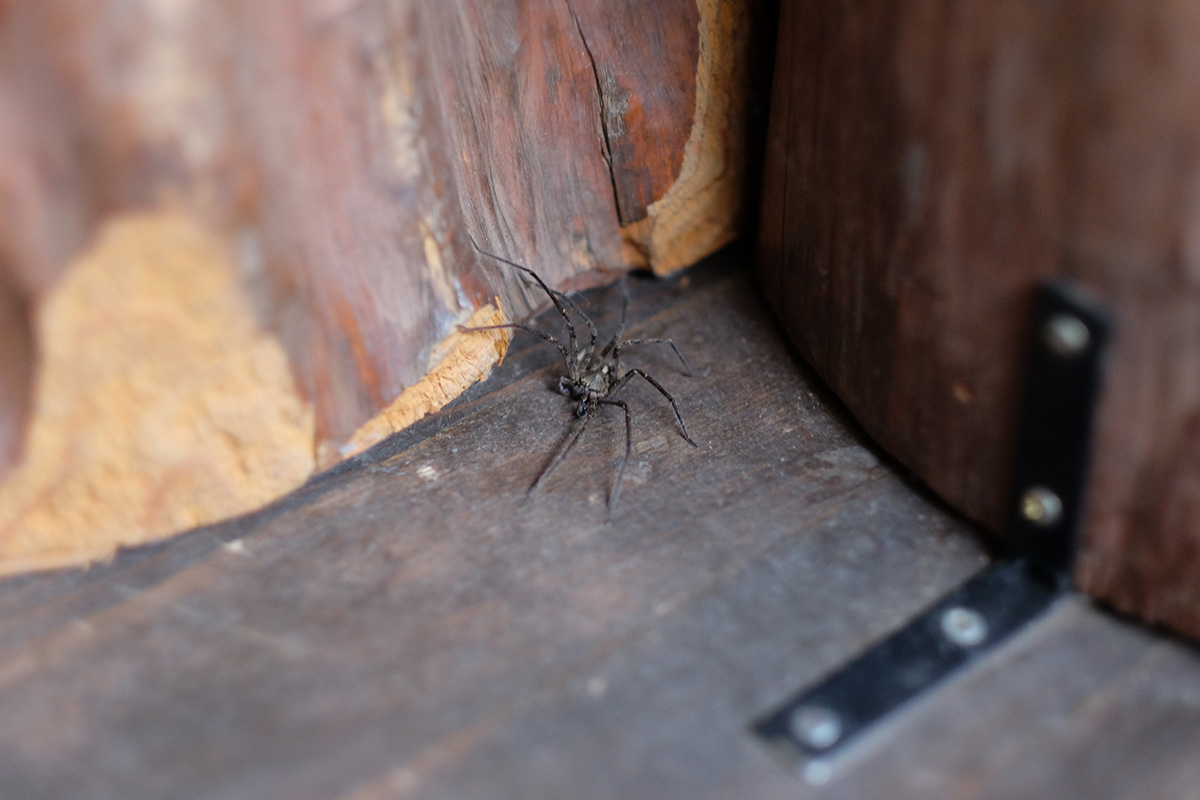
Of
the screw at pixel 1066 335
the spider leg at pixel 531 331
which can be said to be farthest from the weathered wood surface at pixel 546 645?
the screw at pixel 1066 335

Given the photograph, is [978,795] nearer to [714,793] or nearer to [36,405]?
[714,793]

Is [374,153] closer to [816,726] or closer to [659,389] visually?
[659,389]

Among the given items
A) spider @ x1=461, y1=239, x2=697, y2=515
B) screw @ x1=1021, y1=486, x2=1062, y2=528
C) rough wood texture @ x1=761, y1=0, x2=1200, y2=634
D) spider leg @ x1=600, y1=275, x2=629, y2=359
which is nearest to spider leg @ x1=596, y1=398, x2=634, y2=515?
spider @ x1=461, y1=239, x2=697, y2=515

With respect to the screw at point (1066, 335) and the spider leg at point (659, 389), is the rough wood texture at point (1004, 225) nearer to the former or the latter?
the screw at point (1066, 335)

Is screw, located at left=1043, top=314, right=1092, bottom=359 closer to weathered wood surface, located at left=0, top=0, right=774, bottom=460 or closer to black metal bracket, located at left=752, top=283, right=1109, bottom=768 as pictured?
black metal bracket, located at left=752, top=283, right=1109, bottom=768

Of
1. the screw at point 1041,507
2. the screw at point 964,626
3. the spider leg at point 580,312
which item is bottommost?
the screw at point 964,626

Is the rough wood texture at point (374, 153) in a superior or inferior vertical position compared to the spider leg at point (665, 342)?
superior

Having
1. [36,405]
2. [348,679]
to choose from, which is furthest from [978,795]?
[36,405]
